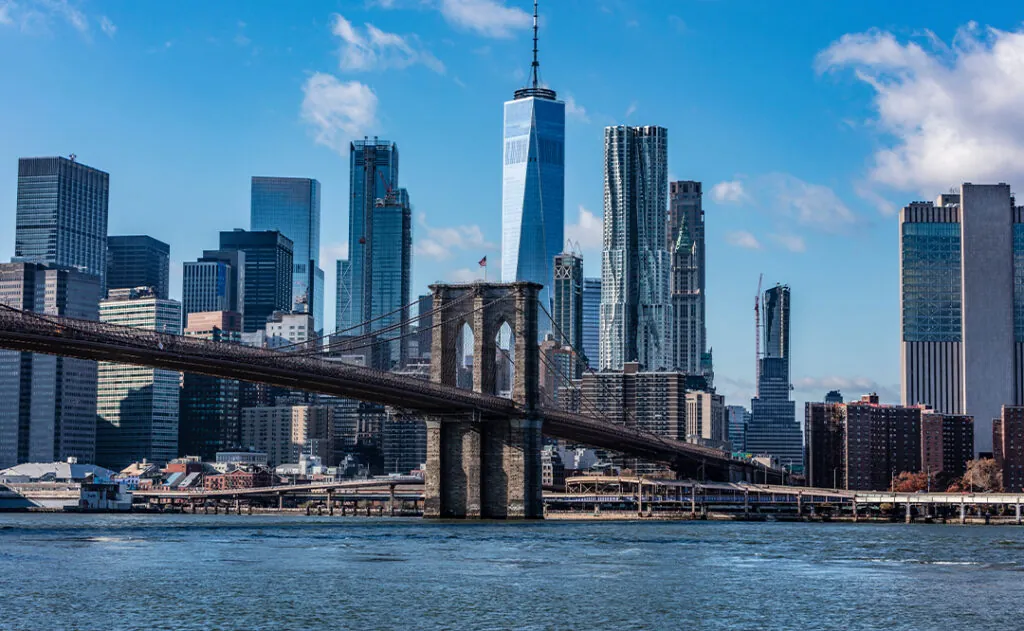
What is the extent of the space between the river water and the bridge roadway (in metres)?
7.49

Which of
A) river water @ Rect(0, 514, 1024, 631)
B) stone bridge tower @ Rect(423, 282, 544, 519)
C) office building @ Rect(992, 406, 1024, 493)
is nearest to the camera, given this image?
river water @ Rect(0, 514, 1024, 631)

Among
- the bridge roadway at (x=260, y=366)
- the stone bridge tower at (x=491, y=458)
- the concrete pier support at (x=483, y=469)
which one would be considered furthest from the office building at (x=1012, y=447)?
the concrete pier support at (x=483, y=469)

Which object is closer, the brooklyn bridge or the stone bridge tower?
the brooklyn bridge

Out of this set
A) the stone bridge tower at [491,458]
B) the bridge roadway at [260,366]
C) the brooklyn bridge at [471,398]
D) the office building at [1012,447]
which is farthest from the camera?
the office building at [1012,447]

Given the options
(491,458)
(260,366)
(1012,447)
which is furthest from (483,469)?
(1012,447)

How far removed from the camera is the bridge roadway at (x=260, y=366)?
6250 cm

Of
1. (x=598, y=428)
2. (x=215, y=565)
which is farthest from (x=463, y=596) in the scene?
(x=598, y=428)

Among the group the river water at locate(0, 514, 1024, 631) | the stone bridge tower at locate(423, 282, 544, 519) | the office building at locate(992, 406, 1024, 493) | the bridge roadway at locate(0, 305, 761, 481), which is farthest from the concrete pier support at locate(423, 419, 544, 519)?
the office building at locate(992, 406, 1024, 493)

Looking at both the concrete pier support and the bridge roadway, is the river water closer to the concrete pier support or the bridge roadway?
the bridge roadway

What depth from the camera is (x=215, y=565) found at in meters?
51.9

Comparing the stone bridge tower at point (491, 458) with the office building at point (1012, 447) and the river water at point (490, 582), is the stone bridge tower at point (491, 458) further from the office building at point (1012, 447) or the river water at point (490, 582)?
the office building at point (1012, 447)

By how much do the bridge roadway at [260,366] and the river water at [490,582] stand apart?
749 centimetres

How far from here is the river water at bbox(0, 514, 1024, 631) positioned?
38688 mm

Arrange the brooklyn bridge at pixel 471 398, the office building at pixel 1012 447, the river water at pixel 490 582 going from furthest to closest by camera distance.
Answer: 1. the office building at pixel 1012 447
2. the brooklyn bridge at pixel 471 398
3. the river water at pixel 490 582
